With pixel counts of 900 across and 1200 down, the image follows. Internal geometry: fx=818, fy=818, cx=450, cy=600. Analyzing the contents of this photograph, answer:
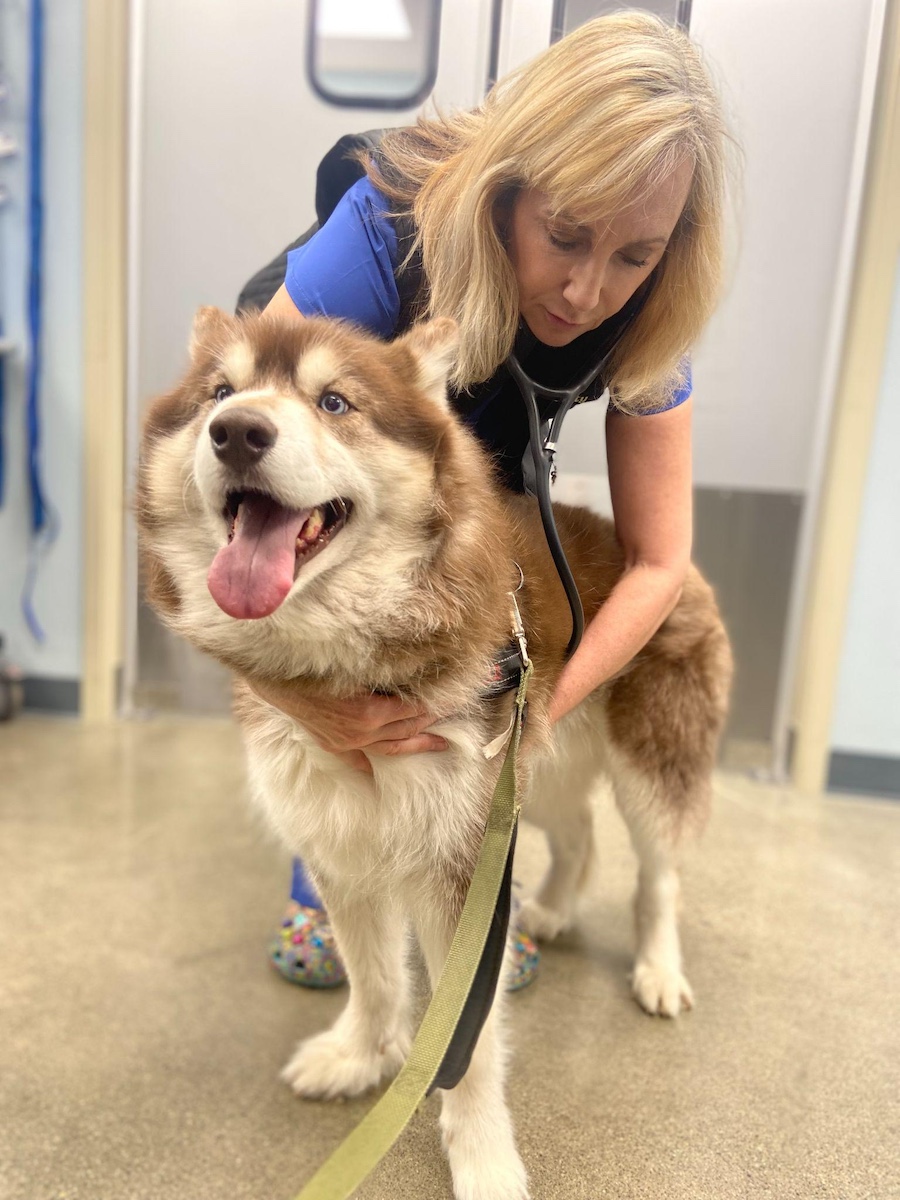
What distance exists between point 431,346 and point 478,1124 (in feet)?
3.00

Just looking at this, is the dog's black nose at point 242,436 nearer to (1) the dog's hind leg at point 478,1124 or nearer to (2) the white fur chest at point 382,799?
(2) the white fur chest at point 382,799

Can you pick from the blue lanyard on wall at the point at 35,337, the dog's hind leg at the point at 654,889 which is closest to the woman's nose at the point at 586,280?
the dog's hind leg at the point at 654,889

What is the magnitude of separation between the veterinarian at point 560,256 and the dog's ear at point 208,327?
84mm

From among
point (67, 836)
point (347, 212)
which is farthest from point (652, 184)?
point (67, 836)

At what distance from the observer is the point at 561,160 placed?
0.90 m

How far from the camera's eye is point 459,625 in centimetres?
84

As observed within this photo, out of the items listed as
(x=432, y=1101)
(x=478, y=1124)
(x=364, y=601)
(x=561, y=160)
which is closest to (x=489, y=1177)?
(x=478, y=1124)

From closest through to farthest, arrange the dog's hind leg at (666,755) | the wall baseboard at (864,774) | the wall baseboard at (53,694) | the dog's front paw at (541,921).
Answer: the dog's hind leg at (666,755) → the dog's front paw at (541,921) → the wall baseboard at (864,774) → the wall baseboard at (53,694)

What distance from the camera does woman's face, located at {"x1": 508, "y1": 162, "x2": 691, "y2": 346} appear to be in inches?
37.2

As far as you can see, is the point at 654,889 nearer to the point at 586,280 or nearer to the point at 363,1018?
the point at 363,1018

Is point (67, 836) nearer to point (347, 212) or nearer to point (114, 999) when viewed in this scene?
point (114, 999)

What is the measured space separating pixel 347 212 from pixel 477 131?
183 mm

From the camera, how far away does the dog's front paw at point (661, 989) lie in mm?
1348

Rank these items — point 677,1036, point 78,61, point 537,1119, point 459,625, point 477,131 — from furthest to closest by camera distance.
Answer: point 78,61, point 677,1036, point 537,1119, point 477,131, point 459,625
